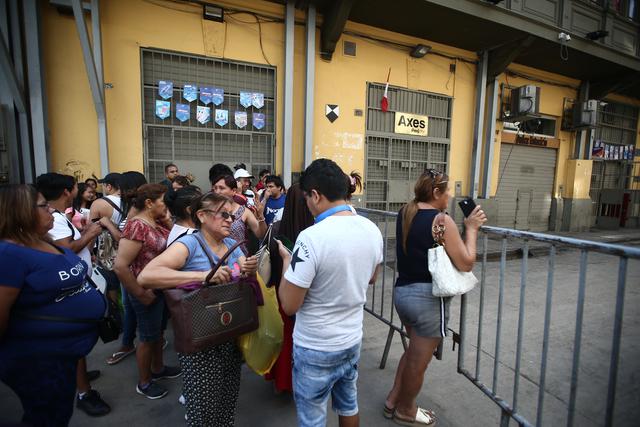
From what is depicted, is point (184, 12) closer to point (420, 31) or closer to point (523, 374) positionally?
point (420, 31)

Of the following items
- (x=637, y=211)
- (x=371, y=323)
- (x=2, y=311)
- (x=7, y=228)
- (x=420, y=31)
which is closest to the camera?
(x=2, y=311)

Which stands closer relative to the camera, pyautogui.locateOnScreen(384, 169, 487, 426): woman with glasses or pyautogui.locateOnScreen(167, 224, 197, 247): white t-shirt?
pyautogui.locateOnScreen(384, 169, 487, 426): woman with glasses

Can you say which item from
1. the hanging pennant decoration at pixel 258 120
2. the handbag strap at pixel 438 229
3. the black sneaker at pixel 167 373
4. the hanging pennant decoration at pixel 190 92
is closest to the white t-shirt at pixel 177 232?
the black sneaker at pixel 167 373

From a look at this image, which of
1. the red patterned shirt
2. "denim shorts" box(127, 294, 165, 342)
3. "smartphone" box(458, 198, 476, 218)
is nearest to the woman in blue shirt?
the red patterned shirt

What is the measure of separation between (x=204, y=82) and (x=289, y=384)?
20.8 feet

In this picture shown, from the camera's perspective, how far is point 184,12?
21.9ft

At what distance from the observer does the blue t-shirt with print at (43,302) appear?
161 centimetres

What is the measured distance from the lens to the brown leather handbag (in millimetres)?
1762

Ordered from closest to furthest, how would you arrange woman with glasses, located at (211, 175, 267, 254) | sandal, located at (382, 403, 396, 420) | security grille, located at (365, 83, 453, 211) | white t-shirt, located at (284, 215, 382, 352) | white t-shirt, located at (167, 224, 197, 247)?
white t-shirt, located at (284, 215, 382, 352)
white t-shirt, located at (167, 224, 197, 247)
sandal, located at (382, 403, 396, 420)
woman with glasses, located at (211, 175, 267, 254)
security grille, located at (365, 83, 453, 211)

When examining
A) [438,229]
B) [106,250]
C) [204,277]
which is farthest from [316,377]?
[106,250]

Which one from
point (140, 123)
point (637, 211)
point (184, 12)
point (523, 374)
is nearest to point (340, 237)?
point (523, 374)

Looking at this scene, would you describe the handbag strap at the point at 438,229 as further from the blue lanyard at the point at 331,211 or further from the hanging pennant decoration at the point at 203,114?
the hanging pennant decoration at the point at 203,114

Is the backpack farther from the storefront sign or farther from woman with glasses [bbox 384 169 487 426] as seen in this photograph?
the storefront sign

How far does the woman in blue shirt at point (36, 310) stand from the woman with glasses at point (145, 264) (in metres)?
0.63
